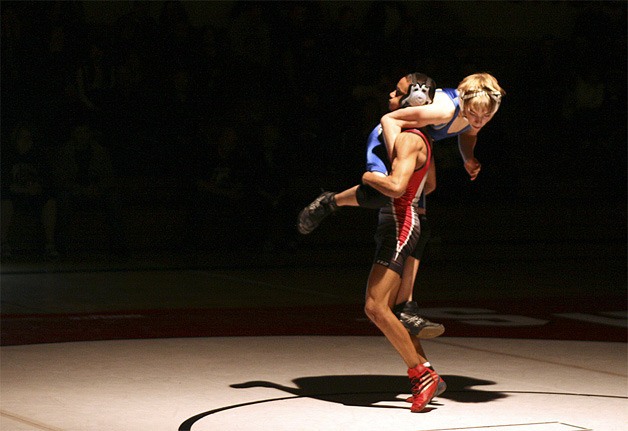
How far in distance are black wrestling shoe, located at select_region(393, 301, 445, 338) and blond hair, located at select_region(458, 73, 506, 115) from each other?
45.7 inches

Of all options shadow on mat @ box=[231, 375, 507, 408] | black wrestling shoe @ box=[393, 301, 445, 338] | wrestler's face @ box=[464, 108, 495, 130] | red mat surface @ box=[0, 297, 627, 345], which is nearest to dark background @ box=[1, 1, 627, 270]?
red mat surface @ box=[0, 297, 627, 345]

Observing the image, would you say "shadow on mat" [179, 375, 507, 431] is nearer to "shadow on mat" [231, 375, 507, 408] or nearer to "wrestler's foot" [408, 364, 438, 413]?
"shadow on mat" [231, 375, 507, 408]

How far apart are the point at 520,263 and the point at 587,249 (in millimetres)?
1750

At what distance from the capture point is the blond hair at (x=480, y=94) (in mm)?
6742

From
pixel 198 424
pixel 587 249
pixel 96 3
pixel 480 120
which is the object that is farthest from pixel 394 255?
pixel 96 3

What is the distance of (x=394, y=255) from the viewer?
6.89 metres

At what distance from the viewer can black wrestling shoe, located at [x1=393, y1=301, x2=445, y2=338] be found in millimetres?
6945

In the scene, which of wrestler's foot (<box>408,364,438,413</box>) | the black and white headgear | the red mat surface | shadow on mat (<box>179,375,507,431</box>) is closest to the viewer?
wrestler's foot (<box>408,364,438,413</box>)

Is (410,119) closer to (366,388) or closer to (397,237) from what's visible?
(397,237)

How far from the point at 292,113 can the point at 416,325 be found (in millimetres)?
9209

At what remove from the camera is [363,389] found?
741 centimetres

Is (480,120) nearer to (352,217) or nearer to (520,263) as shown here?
(520,263)

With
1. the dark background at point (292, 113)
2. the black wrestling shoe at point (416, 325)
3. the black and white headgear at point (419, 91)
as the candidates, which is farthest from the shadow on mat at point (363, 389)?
the dark background at point (292, 113)

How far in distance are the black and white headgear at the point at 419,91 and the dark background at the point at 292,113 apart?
7265mm
